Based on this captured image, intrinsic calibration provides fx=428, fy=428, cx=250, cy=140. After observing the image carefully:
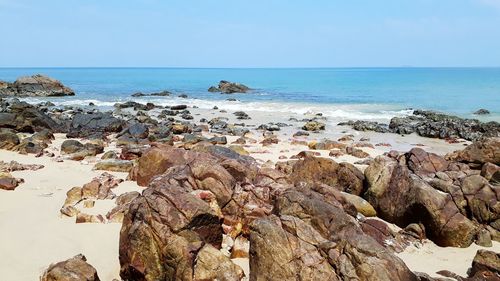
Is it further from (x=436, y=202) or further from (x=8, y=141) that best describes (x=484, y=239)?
(x=8, y=141)

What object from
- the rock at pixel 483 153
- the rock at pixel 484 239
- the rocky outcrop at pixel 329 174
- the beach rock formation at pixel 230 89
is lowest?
the beach rock formation at pixel 230 89

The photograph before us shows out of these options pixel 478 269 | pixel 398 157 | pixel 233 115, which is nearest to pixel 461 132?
pixel 398 157

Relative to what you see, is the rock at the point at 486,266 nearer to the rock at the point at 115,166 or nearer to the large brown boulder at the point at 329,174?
the large brown boulder at the point at 329,174

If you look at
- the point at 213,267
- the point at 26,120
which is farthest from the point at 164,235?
the point at 26,120

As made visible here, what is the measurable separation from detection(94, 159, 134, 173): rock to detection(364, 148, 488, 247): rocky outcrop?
7.83m

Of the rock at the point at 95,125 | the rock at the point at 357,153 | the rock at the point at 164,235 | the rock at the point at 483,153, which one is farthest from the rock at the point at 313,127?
the rock at the point at 164,235

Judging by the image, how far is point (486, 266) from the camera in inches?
300

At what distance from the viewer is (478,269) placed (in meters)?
7.72

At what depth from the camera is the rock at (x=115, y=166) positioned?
1440cm

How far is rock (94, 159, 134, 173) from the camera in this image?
47.2ft

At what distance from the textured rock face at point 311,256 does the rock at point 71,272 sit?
2559mm

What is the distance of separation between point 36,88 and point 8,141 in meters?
50.4

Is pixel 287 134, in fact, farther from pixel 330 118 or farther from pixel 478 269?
pixel 478 269

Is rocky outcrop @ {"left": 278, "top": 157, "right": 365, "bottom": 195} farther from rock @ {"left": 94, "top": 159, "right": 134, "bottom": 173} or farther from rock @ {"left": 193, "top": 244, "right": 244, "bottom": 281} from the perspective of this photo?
rock @ {"left": 94, "top": 159, "right": 134, "bottom": 173}
